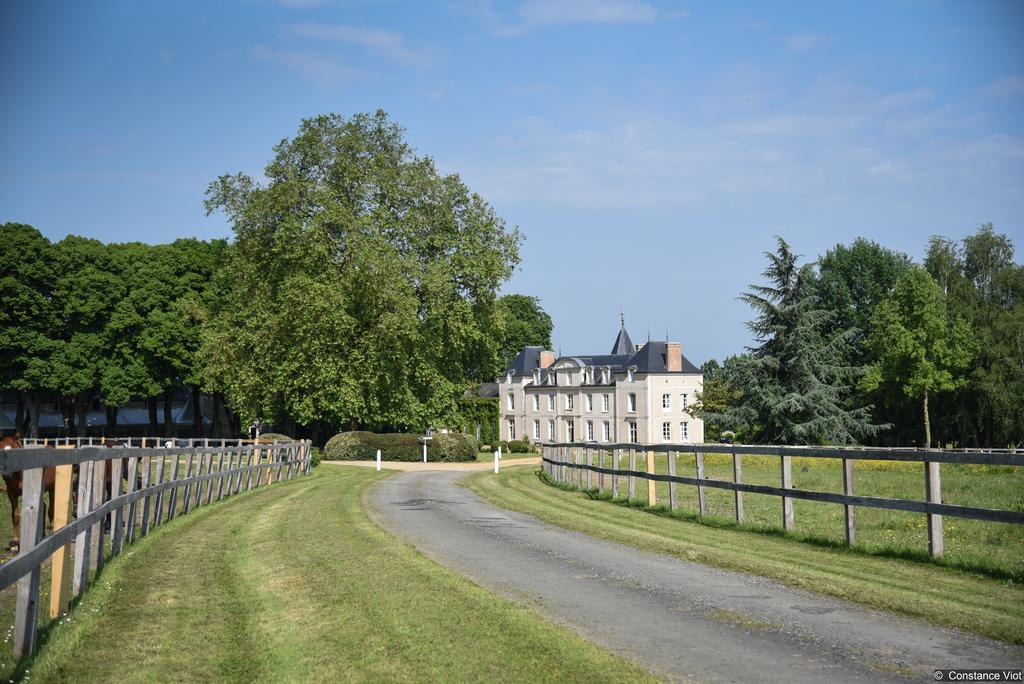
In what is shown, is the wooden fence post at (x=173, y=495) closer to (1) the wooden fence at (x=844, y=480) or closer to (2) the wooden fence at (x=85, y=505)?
(2) the wooden fence at (x=85, y=505)

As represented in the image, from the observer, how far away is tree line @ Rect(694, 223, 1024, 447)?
56656 millimetres

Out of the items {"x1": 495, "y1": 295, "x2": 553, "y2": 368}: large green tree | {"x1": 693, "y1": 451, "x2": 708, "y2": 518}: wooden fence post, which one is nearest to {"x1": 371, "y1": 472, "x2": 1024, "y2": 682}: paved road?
{"x1": 693, "y1": 451, "x2": 708, "y2": 518}: wooden fence post

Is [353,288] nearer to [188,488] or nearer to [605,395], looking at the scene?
[188,488]

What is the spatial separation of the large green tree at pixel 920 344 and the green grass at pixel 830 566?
2280 inches

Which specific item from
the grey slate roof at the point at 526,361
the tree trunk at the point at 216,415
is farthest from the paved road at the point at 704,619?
the grey slate roof at the point at 526,361

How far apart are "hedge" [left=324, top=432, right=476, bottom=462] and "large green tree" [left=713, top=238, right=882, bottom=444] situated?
54.8 feet

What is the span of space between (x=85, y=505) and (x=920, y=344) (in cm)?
7179

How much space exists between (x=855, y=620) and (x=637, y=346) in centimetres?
9384

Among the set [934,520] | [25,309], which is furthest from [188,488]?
[25,309]

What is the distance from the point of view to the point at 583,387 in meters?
96.9

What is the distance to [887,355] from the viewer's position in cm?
7519

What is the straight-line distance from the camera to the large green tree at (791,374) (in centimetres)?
5562

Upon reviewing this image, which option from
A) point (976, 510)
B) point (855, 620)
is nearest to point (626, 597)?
point (855, 620)

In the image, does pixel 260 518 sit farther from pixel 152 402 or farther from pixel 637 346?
pixel 637 346
